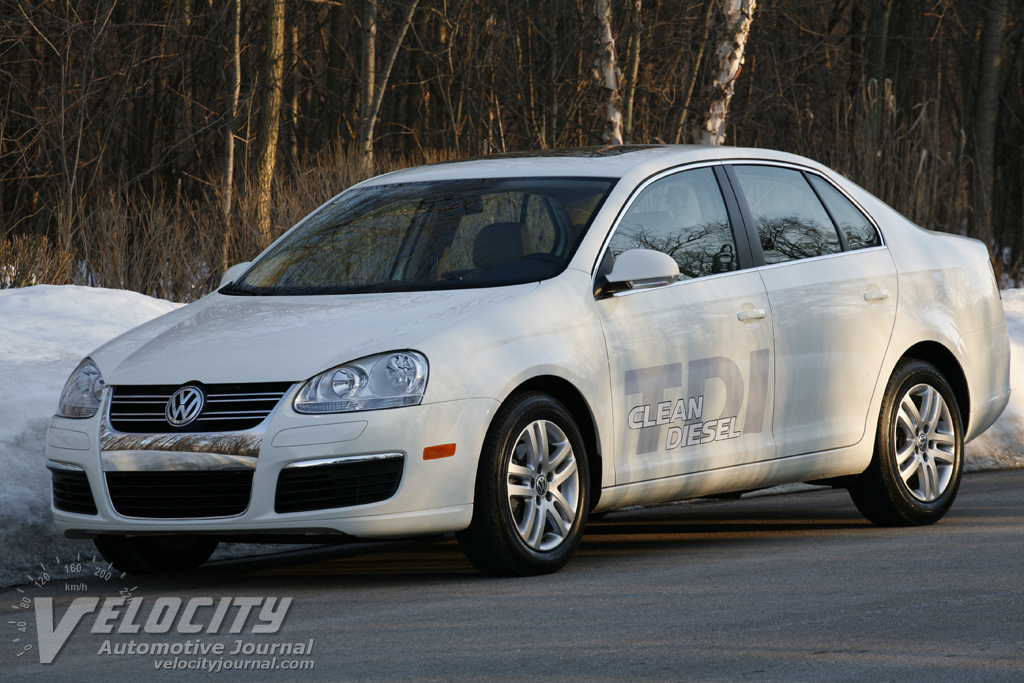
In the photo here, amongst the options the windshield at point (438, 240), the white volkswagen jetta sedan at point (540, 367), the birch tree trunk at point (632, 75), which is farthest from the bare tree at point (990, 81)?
the windshield at point (438, 240)

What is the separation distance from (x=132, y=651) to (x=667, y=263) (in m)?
2.62

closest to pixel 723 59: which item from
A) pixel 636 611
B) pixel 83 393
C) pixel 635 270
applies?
pixel 635 270

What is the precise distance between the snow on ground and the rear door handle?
3052 millimetres

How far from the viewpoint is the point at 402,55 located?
27688 millimetres

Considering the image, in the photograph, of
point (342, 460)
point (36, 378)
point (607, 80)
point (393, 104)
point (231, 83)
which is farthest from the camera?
point (393, 104)

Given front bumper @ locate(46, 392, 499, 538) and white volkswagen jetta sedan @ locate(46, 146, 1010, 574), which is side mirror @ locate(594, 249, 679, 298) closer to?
white volkswagen jetta sedan @ locate(46, 146, 1010, 574)

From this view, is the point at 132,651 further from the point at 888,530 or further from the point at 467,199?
the point at 888,530

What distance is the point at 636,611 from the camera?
17.5 feet

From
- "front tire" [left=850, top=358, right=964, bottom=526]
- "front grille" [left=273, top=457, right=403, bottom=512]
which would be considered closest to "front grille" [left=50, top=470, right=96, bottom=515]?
"front grille" [left=273, top=457, right=403, bottom=512]

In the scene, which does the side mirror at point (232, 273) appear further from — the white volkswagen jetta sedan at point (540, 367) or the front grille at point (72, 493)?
the front grille at point (72, 493)

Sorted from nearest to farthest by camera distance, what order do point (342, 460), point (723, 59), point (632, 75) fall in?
point (342, 460)
point (723, 59)
point (632, 75)

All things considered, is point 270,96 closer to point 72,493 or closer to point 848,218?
point 848,218

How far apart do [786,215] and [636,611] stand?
2.61 metres

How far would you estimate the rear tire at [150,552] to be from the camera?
6.43 metres
